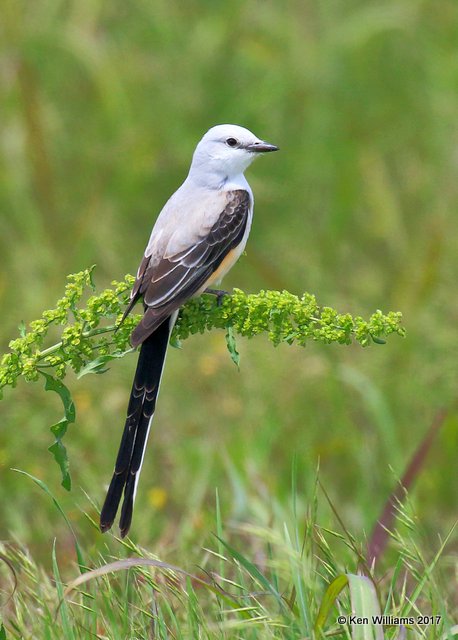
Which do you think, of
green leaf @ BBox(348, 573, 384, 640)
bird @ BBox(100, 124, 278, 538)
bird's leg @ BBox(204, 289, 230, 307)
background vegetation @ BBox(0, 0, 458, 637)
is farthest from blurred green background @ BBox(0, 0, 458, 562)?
green leaf @ BBox(348, 573, 384, 640)

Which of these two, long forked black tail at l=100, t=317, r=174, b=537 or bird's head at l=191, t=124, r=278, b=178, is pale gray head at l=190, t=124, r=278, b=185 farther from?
long forked black tail at l=100, t=317, r=174, b=537

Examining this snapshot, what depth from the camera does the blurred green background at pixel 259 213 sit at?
7133 millimetres

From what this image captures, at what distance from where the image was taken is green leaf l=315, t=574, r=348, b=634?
355 cm

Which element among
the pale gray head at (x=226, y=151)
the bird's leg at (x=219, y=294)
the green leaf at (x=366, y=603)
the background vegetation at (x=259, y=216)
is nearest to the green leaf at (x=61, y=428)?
the bird's leg at (x=219, y=294)

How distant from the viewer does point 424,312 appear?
7660 millimetres

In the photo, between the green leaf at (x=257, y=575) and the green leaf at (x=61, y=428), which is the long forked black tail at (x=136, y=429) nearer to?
the green leaf at (x=61, y=428)

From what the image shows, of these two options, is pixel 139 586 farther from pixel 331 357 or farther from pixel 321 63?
pixel 321 63

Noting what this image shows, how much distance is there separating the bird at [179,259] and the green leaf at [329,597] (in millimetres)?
735

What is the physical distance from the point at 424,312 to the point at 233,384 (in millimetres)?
1355

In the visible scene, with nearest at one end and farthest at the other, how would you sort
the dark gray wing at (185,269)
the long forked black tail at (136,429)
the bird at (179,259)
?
the long forked black tail at (136,429)
the bird at (179,259)
the dark gray wing at (185,269)

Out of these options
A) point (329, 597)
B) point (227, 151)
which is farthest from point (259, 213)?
point (329, 597)

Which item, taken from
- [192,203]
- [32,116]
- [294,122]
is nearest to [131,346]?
[192,203]

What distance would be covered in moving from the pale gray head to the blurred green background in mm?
1764

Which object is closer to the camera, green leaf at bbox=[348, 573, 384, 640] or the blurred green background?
green leaf at bbox=[348, 573, 384, 640]
